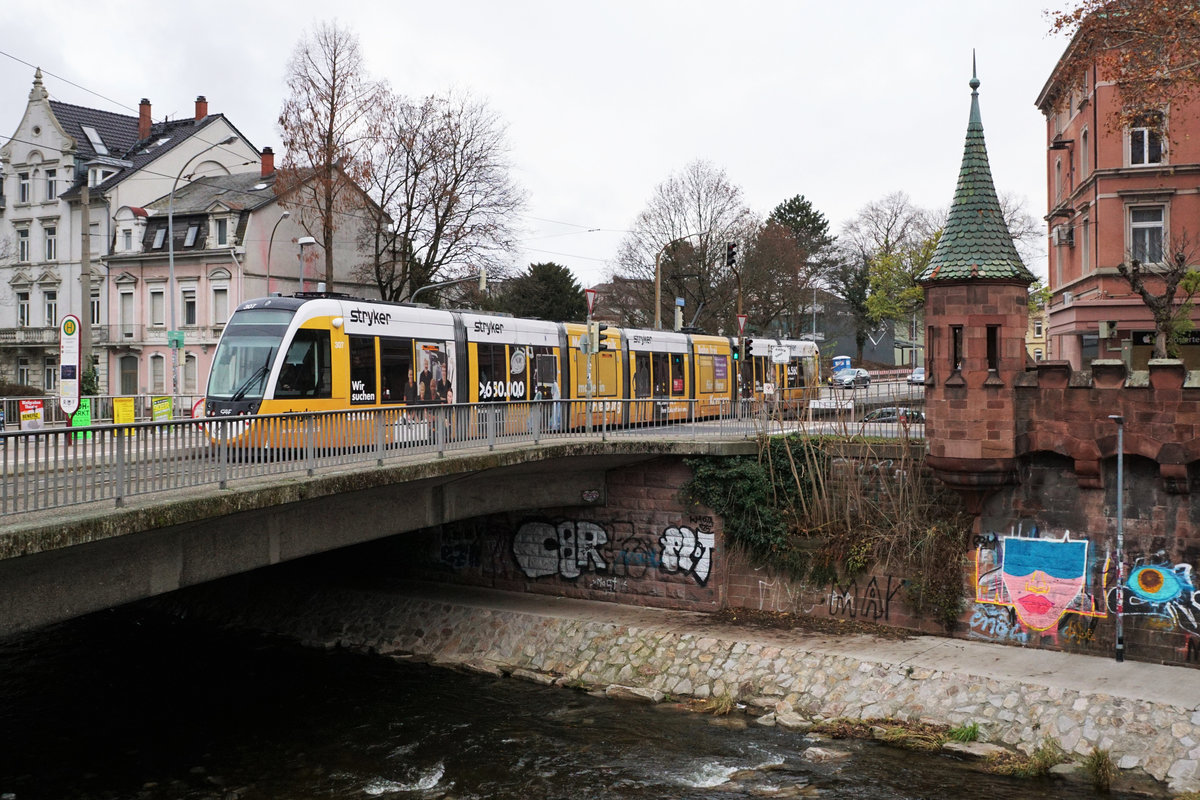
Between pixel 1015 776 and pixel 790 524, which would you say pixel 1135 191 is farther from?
pixel 1015 776

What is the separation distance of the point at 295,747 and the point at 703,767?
6.16 m

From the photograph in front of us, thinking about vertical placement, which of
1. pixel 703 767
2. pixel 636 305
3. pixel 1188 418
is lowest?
pixel 703 767

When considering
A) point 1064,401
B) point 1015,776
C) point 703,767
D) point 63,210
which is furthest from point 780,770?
point 63,210

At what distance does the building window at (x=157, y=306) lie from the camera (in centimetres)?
4625

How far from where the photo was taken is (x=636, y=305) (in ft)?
204

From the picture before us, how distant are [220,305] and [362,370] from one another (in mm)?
27958

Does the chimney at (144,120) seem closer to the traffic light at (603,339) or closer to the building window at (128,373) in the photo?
the building window at (128,373)

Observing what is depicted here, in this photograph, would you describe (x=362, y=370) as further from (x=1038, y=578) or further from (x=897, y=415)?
(x=1038, y=578)

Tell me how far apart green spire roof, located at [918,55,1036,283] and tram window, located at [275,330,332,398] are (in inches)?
432

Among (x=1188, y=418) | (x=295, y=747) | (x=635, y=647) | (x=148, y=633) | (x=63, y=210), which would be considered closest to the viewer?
(x=295, y=747)

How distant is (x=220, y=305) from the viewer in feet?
147

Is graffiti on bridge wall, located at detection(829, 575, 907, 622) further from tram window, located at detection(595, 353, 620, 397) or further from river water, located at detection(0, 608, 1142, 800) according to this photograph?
tram window, located at detection(595, 353, 620, 397)

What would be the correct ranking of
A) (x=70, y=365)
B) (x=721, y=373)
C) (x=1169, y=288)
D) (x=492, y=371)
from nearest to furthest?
(x=70, y=365) < (x=1169, y=288) < (x=492, y=371) < (x=721, y=373)

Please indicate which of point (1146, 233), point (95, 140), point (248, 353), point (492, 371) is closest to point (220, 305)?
point (95, 140)
